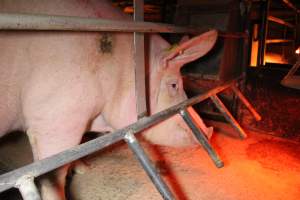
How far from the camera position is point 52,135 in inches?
67.5

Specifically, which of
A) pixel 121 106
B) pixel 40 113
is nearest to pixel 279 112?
pixel 121 106

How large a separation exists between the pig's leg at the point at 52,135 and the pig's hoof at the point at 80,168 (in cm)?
83

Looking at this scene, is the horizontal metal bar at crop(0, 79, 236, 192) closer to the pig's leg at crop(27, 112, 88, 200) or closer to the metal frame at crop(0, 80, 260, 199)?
the metal frame at crop(0, 80, 260, 199)

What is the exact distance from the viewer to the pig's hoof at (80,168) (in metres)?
2.74

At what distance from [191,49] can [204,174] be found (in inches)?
54.5

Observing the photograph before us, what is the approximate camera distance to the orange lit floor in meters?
2.39

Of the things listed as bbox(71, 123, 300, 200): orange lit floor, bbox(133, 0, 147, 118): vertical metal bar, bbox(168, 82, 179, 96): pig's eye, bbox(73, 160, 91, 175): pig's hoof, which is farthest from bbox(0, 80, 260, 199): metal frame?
bbox(73, 160, 91, 175): pig's hoof

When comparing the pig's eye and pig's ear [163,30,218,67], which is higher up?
pig's ear [163,30,218,67]

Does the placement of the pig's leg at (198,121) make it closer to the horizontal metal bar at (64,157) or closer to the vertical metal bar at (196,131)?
the vertical metal bar at (196,131)

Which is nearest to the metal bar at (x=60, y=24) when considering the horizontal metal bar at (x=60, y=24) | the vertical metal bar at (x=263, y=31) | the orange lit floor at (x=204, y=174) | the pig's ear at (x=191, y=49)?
the horizontal metal bar at (x=60, y=24)

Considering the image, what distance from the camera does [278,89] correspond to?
12.9ft

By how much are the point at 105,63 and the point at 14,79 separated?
587mm

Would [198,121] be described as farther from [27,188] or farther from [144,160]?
[27,188]

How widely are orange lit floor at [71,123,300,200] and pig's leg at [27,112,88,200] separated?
561 mm
